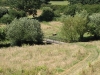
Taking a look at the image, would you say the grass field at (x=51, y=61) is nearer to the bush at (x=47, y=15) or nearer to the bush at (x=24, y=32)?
the bush at (x=24, y=32)

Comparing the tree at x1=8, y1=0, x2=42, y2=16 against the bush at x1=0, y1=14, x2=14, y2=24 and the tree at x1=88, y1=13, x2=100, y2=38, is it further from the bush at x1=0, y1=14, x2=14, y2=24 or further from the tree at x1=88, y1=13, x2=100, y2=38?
the tree at x1=88, y1=13, x2=100, y2=38

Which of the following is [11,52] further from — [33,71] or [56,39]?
[56,39]

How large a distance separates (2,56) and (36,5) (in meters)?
63.9

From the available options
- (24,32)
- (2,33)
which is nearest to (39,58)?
(24,32)

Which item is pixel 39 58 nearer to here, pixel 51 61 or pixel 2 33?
pixel 51 61

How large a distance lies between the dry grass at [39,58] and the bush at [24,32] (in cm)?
1203

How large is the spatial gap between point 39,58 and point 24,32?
19717 millimetres

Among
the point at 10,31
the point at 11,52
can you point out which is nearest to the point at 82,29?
the point at 10,31

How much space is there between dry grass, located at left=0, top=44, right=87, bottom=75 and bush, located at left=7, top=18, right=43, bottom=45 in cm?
1203

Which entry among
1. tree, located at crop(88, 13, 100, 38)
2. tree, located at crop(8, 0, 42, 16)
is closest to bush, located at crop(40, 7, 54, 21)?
tree, located at crop(8, 0, 42, 16)

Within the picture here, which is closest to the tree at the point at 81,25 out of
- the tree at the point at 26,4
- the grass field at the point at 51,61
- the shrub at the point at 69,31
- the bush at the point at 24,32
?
the shrub at the point at 69,31

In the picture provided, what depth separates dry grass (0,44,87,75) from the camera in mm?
31031

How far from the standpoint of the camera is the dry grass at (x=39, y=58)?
31031mm

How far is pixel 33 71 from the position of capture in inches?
1081
